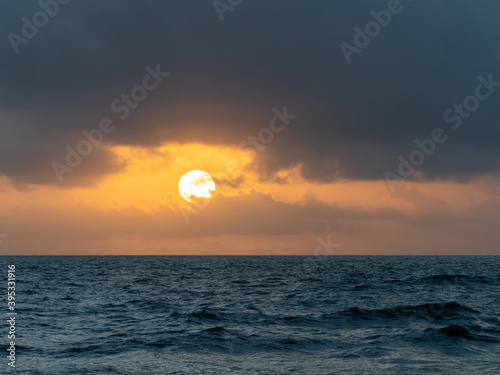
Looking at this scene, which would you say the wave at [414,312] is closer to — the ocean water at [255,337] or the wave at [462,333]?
the ocean water at [255,337]

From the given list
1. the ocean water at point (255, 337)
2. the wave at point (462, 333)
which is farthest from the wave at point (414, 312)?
the wave at point (462, 333)

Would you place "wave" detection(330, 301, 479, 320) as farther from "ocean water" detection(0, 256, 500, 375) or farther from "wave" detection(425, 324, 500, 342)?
"wave" detection(425, 324, 500, 342)

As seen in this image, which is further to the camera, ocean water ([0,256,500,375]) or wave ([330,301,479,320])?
wave ([330,301,479,320])

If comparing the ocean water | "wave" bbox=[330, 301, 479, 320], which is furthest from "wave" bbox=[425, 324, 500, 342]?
"wave" bbox=[330, 301, 479, 320]

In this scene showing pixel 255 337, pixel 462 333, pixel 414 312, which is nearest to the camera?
pixel 255 337

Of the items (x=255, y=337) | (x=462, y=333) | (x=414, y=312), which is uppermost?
(x=414, y=312)

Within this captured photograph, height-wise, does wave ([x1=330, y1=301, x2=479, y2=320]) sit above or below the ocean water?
above

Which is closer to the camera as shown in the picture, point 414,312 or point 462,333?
point 462,333

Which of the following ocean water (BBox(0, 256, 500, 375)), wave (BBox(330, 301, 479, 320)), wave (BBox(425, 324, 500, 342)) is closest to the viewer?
ocean water (BBox(0, 256, 500, 375))

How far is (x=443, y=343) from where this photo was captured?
26625 millimetres

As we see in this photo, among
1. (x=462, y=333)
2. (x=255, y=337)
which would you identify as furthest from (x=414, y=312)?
→ (x=255, y=337)

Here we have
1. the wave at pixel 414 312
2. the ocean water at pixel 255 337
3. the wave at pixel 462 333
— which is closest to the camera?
the ocean water at pixel 255 337

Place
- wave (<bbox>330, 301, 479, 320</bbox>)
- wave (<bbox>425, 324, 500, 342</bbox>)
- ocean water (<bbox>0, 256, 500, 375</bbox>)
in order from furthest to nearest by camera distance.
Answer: wave (<bbox>330, 301, 479, 320</bbox>) → wave (<bbox>425, 324, 500, 342</bbox>) → ocean water (<bbox>0, 256, 500, 375</bbox>)

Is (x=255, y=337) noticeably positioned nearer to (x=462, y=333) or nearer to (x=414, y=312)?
(x=462, y=333)
